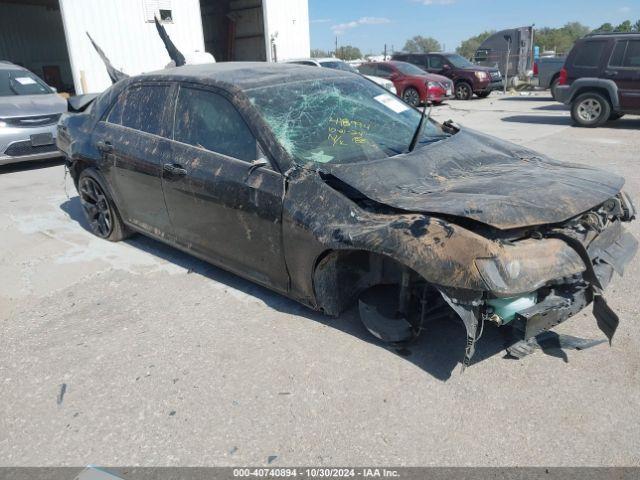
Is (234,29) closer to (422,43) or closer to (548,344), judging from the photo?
(548,344)

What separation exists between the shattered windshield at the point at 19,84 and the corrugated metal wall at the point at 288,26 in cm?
1061

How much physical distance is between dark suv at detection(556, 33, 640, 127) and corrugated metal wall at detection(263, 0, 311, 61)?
37.5 feet

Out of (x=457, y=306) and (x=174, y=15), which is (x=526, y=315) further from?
(x=174, y=15)

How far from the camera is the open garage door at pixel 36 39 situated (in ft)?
69.2

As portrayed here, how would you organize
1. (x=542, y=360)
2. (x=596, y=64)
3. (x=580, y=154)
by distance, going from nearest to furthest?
(x=542, y=360), (x=580, y=154), (x=596, y=64)

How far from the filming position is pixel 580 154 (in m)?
8.23

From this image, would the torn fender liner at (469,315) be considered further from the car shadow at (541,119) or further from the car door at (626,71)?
the car shadow at (541,119)

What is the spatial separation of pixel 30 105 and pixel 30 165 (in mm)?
1119

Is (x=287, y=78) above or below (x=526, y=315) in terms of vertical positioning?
above

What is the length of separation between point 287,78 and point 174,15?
13657mm

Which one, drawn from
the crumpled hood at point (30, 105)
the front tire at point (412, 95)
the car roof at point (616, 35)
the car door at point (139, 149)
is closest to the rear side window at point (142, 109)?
the car door at point (139, 149)

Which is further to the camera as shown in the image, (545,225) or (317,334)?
(317,334)

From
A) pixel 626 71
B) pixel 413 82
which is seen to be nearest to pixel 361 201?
pixel 626 71

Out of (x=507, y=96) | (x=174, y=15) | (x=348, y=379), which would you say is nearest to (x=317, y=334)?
(x=348, y=379)
